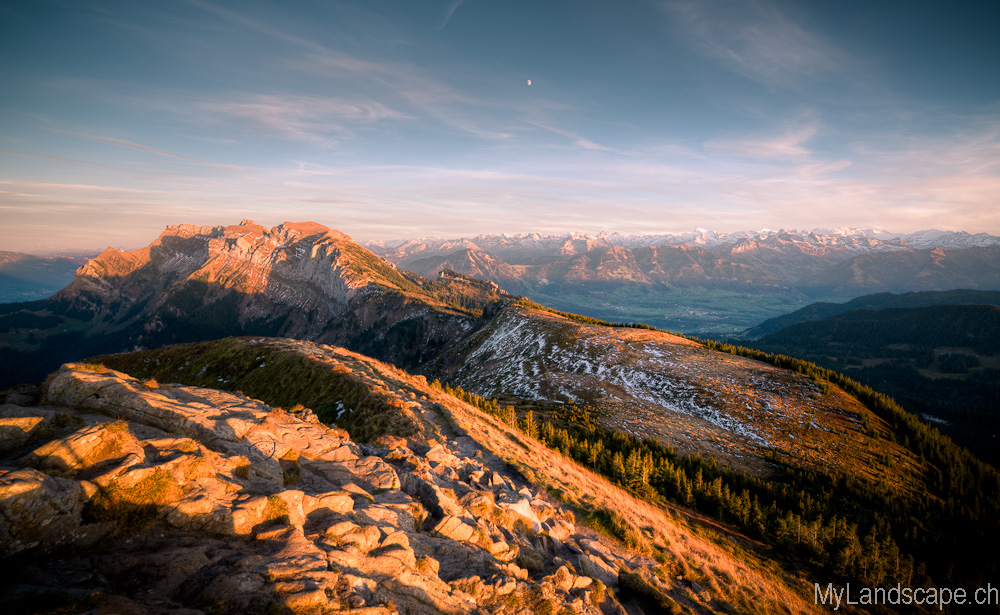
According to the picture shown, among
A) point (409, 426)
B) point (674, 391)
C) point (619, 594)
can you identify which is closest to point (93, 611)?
point (619, 594)

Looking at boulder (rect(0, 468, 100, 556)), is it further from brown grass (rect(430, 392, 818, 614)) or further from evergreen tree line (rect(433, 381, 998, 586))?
evergreen tree line (rect(433, 381, 998, 586))

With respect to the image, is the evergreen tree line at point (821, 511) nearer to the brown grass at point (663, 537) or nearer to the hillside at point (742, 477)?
the hillside at point (742, 477)

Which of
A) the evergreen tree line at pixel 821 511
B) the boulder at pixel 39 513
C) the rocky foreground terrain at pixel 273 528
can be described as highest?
the boulder at pixel 39 513

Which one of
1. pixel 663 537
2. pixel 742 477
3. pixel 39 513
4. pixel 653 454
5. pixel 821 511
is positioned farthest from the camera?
pixel 653 454

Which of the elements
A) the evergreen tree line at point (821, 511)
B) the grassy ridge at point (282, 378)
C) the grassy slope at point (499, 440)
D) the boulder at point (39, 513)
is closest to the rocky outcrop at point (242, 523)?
the boulder at point (39, 513)

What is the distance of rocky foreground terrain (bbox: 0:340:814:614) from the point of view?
1066cm

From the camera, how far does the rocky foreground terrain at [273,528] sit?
10664 mm

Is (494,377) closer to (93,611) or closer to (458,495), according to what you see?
(458,495)

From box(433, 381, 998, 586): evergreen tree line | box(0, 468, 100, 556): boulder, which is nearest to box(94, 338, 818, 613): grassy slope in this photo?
box(433, 381, 998, 586): evergreen tree line

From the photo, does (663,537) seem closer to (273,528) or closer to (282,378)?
(273,528)

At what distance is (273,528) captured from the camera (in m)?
14.6

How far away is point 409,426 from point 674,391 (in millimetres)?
74311

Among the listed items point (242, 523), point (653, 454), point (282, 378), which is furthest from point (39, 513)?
point (653, 454)

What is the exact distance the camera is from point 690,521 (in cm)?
4703
